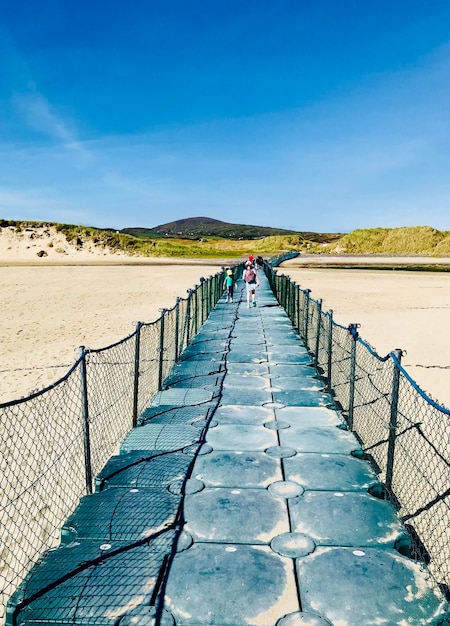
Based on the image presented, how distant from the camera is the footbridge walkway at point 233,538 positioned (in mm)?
3307

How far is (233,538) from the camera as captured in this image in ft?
13.5

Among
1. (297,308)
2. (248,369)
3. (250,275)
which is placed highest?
(250,275)

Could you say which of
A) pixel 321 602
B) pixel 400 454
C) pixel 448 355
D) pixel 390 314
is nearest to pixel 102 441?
pixel 400 454

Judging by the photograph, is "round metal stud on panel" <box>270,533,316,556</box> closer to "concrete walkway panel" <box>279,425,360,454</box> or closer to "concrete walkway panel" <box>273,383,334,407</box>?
"concrete walkway panel" <box>279,425,360,454</box>

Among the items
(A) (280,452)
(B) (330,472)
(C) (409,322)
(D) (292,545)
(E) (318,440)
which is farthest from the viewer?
(C) (409,322)

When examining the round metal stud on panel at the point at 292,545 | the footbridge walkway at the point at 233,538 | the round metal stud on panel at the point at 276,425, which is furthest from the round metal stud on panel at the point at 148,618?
the round metal stud on panel at the point at 276,425

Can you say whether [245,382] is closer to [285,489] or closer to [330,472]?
[330,472]

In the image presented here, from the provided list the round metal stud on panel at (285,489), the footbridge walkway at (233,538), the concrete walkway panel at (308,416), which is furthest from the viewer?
the concrete walkway panel at (308,416)

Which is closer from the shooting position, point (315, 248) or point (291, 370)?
point (291, 370)

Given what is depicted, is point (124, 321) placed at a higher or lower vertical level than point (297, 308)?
lower

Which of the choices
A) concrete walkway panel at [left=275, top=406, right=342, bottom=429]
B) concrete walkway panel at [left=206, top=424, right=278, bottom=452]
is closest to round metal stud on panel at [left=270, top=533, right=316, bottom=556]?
concrete walkway panel at [left=206, top=424, right=278, bottom=452]

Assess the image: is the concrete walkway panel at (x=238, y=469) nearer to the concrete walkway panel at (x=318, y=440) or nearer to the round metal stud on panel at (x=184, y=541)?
the concrete walkway panel at (x=318, y=440)

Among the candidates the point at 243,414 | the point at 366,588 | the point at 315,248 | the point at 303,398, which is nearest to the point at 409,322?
the point at 303,398

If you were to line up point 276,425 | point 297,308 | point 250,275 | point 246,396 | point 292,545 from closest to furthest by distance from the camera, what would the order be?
point 292,545 → point 276,425 → point 246,396 → point 297,308 → point 250,275
